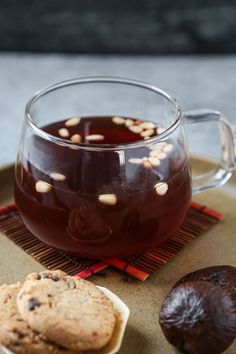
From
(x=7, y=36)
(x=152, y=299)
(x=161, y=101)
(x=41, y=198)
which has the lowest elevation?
(x=7, y=36)

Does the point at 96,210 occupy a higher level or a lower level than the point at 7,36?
higher

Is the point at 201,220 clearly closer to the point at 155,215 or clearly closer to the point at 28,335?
the point at 155,215

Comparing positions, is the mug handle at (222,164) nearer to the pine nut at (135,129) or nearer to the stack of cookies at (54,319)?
the pine nut at (135,129)

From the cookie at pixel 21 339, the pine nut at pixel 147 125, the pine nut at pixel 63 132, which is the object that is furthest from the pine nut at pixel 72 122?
the cookie at pixel 21 339

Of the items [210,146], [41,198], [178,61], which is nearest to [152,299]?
[41,198]

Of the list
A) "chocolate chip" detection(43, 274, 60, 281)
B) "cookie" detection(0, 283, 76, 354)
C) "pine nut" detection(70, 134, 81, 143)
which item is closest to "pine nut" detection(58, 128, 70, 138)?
"pine nut" detection(70, 134, 81, 143)
